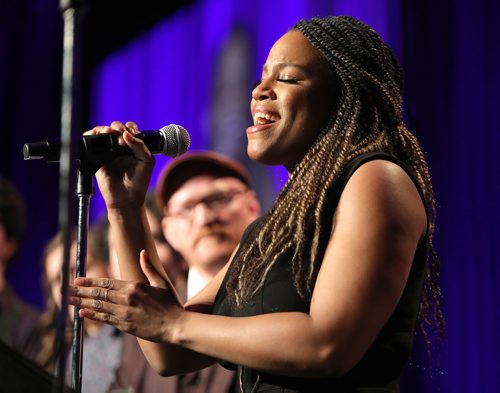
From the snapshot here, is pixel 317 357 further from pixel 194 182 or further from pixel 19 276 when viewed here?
pixel 19 276

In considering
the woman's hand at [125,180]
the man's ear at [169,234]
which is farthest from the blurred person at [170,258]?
the woman's hand at [125,180]

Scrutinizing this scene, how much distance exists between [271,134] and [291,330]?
0.48 meters

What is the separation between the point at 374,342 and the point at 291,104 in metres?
0.52

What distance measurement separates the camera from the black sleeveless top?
1468 mm

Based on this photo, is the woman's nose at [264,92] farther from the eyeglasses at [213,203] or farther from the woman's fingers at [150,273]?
the eyeglasses at [213,203]

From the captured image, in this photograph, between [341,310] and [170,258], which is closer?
[341,310]

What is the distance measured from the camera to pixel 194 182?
326 centimetres

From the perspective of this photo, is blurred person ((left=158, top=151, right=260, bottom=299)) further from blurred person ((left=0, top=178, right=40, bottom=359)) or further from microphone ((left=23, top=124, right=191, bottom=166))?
microphone ((left=23, top=124, right=191, bottom=166))

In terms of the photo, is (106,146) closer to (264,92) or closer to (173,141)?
(173,141)

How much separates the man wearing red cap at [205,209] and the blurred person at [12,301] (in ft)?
3.30

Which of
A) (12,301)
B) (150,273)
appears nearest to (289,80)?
(150,273)

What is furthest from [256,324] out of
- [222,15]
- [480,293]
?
[222,15]

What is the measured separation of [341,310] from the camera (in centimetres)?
137

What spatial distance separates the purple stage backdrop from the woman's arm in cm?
69
